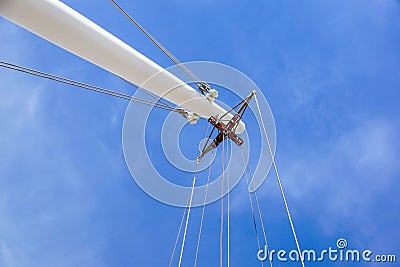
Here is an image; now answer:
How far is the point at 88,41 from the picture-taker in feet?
17.2

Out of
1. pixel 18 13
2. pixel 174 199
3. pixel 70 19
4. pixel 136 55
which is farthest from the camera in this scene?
pixel 174 199

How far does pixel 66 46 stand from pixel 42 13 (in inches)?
29.4

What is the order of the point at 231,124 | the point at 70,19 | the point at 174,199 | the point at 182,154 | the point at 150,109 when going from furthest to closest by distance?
the point at 182,154 < the point at 231,124 < the point at 174,199 < the point at 150,109 < the point at 70,19

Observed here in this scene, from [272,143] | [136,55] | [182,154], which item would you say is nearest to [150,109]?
[136,55]

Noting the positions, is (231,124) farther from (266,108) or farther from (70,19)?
(70,19)

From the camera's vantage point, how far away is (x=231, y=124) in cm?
891

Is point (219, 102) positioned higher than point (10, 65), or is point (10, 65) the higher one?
point (219, 102)

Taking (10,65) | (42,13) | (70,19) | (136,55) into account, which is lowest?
(10,65)

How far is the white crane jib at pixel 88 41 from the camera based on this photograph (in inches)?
175

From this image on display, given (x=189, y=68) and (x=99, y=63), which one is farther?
(x=189, y=68)

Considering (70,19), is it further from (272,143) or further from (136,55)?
(272,143)

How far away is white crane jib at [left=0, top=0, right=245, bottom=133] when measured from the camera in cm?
446

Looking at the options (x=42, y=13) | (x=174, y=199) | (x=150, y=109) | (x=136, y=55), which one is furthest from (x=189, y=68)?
(x=42, y=13)

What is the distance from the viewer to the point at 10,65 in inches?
194
